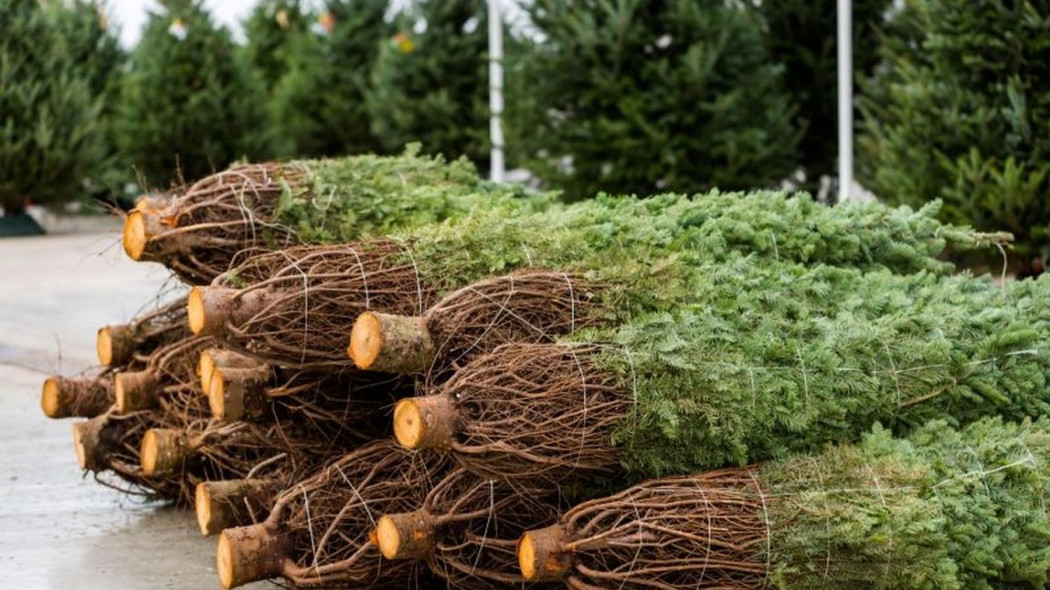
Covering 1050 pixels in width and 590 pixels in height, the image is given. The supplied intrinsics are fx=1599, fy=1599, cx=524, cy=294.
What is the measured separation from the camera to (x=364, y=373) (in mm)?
5398

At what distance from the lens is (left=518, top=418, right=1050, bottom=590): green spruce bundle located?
14.7ft

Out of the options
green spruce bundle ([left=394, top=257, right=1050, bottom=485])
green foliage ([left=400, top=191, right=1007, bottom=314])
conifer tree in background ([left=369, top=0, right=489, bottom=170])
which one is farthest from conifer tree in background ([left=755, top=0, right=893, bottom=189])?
green spruce bundle ([left=394, top=257, right=1050, bottom=485])

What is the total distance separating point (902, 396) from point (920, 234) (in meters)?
1.50

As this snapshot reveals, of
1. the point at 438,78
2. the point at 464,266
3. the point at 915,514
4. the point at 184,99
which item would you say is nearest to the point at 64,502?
the point at 464,266

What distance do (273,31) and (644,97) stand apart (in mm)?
14136

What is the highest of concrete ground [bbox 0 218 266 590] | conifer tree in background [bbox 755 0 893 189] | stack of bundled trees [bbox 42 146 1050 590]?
conifer tree in background [bbox 755 0 893 189]

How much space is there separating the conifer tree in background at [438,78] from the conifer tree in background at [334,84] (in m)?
1.79

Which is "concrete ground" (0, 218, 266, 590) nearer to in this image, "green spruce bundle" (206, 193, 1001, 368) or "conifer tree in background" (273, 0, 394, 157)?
"green spruce bundle" (206, 193, 1001, 368)

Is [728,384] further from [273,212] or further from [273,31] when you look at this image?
[273,31]

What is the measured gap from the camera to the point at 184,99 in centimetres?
2048

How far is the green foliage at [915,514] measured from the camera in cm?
450

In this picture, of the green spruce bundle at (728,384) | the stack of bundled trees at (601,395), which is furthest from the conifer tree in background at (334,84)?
the green spruce bundle at (728,384)

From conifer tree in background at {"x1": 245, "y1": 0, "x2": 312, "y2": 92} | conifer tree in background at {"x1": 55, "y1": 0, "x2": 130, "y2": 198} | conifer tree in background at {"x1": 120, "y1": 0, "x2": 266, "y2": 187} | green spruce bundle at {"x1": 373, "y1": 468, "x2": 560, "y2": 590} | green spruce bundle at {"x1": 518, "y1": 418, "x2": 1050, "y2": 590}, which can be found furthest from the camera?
conifer tree in background at {"x1": 245, "y1": 0, "x2": 312, "y2": 92}

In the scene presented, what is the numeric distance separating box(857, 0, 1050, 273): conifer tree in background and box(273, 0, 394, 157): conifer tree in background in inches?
473
